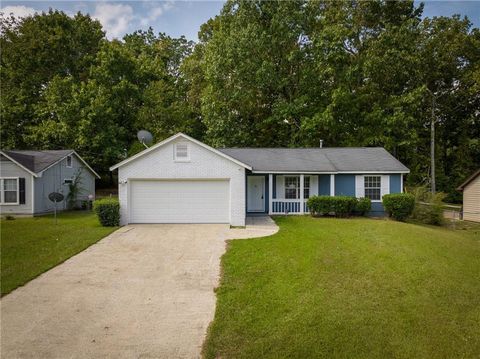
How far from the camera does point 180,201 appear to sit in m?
13.9

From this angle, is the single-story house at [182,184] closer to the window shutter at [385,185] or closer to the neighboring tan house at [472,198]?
the window shutter at [385,185]

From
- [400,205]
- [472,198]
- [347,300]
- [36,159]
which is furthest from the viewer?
[472,198]

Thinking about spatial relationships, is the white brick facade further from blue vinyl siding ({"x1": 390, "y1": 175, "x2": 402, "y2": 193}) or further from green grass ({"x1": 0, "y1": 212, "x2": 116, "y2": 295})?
blue vinyl siding ({"x1": 390, "y1": 175, "x2": 402, "y2": 193})

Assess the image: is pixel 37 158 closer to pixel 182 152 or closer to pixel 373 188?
pixel 182 152

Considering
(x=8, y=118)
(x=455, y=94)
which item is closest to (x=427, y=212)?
(x=455, y=94)

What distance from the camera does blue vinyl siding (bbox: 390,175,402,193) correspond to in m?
16.6

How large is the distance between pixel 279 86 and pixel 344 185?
12209 millimetres

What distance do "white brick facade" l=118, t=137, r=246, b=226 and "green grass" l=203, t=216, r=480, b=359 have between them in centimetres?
421

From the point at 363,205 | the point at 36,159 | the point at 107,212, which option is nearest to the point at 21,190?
the point at 36,159

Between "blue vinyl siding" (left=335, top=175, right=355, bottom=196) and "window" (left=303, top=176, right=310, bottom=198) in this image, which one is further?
"window" (left=303, top=176, right=310, bottom=198)

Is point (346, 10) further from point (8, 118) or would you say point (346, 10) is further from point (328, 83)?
point (8, 118)

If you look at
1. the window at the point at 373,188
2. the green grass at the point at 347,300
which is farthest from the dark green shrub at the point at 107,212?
the window at the point at 373,188

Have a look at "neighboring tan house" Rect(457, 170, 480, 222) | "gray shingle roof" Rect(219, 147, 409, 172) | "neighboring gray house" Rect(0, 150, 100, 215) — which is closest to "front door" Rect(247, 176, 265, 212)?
"gray shingle roof" Rect(219, 147, 409, 172)

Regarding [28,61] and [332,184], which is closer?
[332,184]
